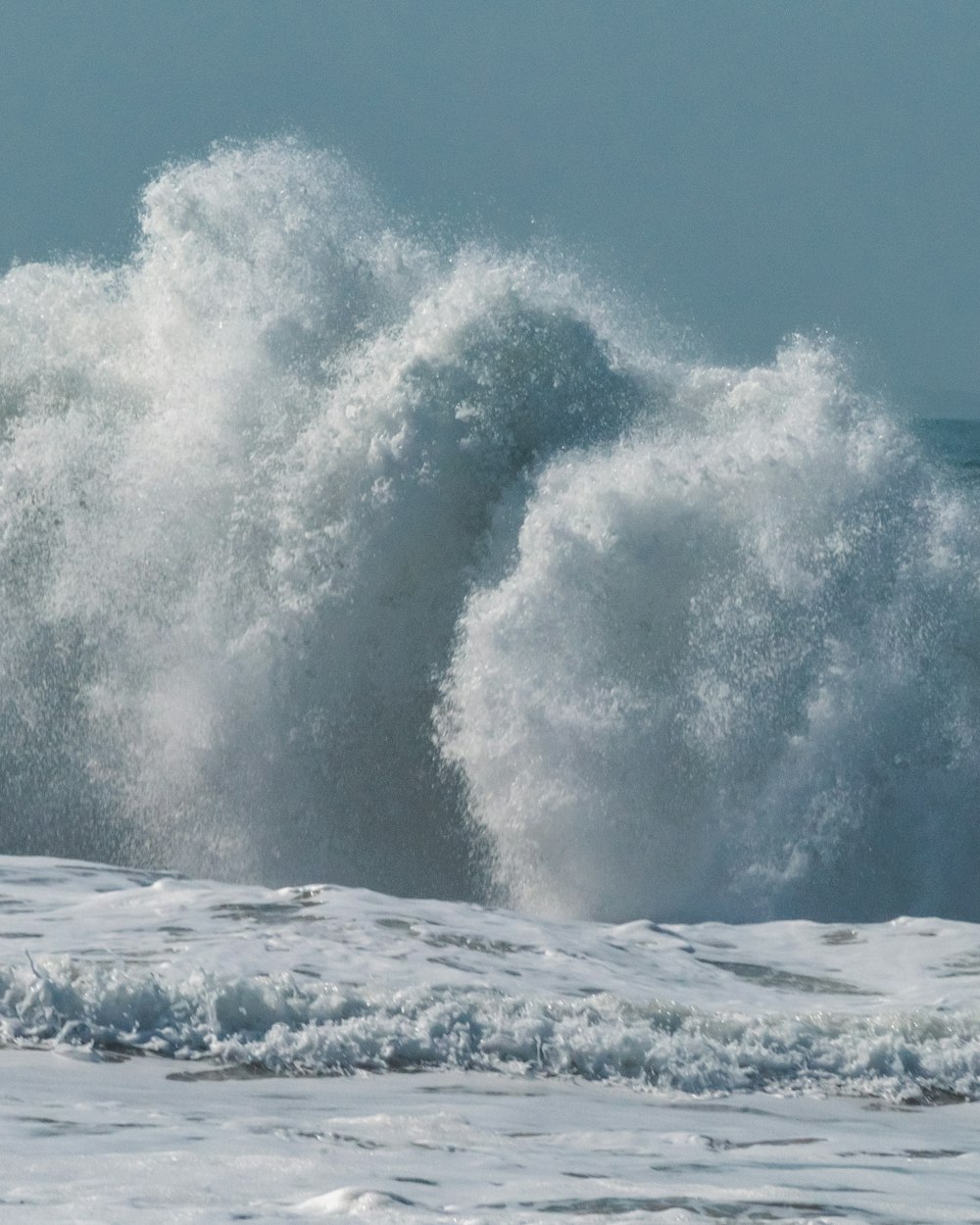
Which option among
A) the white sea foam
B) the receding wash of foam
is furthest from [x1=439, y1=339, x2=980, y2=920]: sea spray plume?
the white sea foam

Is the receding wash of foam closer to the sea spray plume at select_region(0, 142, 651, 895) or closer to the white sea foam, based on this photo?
the sea spray plume at select_region(0, 142, 651, 895)

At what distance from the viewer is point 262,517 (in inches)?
360

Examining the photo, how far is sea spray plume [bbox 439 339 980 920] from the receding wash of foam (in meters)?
0.02

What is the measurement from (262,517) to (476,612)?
5.11 feet

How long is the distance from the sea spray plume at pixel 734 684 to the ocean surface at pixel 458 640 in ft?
0.07

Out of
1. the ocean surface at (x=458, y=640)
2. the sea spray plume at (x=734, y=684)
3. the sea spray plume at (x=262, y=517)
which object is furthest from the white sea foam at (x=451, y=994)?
the sea spray plume at (x=262, y=517)

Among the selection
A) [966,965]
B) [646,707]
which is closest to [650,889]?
[646,707]

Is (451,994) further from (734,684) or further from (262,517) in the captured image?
(262,517)

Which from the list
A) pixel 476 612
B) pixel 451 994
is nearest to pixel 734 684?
pixel 476 612

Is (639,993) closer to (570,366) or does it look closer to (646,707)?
(646,707)

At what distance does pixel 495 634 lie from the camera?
8.48 meters

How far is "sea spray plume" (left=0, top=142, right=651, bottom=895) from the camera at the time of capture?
854cm

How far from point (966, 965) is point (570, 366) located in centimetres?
536

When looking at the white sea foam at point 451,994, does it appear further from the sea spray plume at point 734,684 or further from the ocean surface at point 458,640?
the sea spray plume at point 734,684
